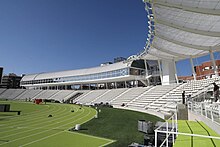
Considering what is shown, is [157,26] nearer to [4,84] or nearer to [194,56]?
[194,56]

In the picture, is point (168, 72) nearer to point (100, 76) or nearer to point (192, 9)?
point (192, 9)

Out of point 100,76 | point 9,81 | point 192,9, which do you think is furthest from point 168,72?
point 9,81

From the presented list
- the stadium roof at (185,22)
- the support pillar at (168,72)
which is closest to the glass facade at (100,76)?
the support pillar at (168,72)

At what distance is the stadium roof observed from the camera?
46.1 ft

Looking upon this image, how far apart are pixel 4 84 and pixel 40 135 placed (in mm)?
113281

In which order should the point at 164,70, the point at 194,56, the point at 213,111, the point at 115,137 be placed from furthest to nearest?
the point at 164,70, the point at 194,56, the point at 115,137, the point at 213,111

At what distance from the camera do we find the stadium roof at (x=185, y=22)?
14062 mm

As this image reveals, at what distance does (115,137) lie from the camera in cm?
1009

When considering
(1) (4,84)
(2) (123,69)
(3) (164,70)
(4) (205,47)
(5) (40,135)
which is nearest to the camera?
(5) (40,135)

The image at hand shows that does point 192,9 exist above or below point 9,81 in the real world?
above

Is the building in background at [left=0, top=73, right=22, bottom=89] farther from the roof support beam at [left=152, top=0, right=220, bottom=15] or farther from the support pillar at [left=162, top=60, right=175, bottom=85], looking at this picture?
the roof support beam at [left=152, top=0, right=220, bottom=15]

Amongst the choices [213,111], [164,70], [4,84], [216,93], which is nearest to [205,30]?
[216,93]

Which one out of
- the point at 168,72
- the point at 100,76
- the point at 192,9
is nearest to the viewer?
the point at 192,9

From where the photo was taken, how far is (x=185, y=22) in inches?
688
